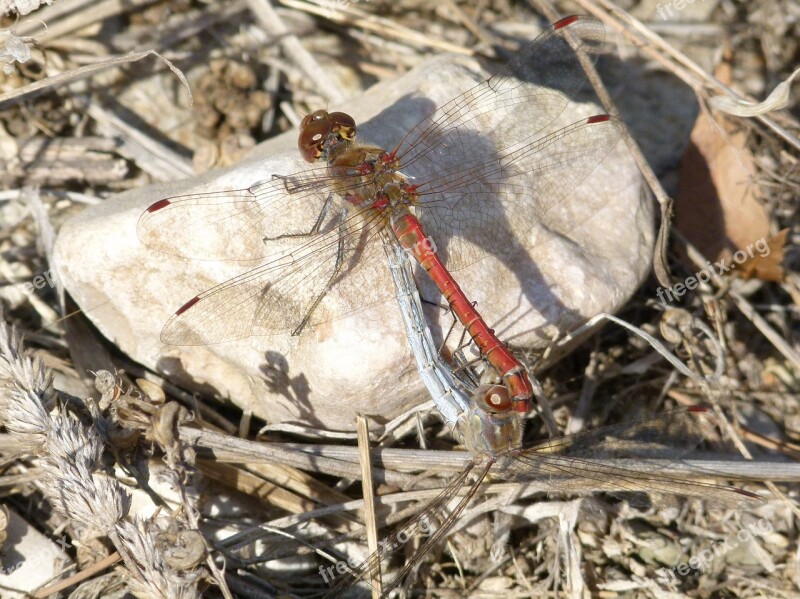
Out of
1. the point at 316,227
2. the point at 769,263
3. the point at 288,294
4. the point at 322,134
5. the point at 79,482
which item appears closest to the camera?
the point at 79,482

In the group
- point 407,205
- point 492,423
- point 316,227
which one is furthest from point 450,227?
point 492,423

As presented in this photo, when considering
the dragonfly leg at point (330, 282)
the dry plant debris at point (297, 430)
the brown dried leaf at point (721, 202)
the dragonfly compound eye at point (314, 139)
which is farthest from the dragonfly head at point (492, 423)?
the brown dried leaf at point (721, 202)

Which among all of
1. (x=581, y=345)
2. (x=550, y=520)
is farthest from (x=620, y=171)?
(x=550, y=520)

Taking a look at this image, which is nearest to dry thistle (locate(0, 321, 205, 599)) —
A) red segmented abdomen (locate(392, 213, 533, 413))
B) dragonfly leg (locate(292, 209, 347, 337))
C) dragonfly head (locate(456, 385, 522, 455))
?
dragonfly leg (locate(292, 209, 347, 337))

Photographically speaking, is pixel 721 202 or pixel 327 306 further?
pixel 721 202

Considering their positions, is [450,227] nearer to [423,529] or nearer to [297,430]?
[297,430]

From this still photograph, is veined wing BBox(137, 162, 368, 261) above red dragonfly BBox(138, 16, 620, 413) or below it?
above

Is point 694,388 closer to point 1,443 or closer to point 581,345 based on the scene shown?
point 581,345

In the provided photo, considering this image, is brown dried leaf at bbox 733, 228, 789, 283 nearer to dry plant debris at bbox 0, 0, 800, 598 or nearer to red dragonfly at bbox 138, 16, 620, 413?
dry plant debris at bbox 0, 0, 800, 598
